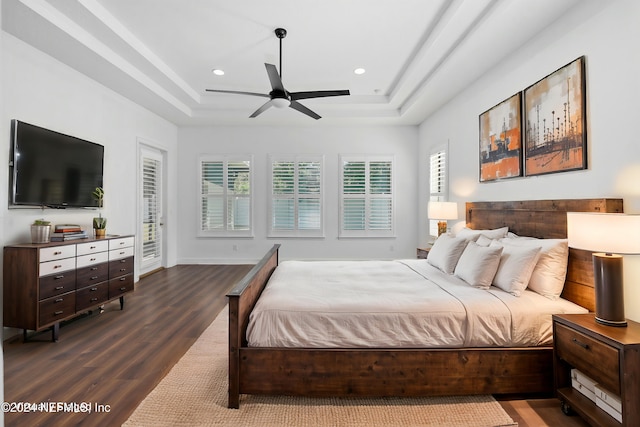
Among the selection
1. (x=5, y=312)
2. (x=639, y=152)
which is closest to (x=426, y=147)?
(x=639, y=152)

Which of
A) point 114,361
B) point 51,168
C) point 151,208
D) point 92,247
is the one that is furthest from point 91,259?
point 151,208

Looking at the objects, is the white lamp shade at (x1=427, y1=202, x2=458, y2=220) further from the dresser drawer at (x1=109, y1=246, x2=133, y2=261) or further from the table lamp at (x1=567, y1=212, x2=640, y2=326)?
the dresser drawer at (x1=109, y1=246, x2=133, y2=261)

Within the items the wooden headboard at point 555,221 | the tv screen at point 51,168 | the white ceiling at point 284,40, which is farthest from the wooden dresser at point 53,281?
the wooden headboard at point 555,221

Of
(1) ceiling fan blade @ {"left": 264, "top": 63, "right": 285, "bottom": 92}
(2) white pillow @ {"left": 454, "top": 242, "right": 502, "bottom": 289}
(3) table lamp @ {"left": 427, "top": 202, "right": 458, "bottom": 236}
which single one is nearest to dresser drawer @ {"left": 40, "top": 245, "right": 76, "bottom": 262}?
(1) ceiling fan blade @ {"left": 264, "top": 63, "right": 285, "bottom": 92}

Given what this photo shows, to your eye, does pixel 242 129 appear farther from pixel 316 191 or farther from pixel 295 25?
pixel 295 25

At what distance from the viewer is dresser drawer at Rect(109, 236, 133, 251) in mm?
3699

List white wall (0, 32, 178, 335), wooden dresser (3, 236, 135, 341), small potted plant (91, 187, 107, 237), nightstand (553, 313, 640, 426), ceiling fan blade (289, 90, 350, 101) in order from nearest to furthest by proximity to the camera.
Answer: nightstand (553, 313, 640, 426) → wooden dresser (3, 236, 135, 341) → white wall (0, 32, 178, 335) → ceiling fan blade (289, 90, 350, 101) → small potted plant (91, 187, 107, 237)

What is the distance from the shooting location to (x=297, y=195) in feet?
20.9

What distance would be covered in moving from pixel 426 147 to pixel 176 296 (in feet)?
15.6

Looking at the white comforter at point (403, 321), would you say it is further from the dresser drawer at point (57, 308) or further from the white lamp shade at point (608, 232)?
the dresser drawer at point (57, 308)

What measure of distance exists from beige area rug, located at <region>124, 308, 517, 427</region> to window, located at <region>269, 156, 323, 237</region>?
4.21m

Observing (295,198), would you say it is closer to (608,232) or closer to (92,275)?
(92,275)

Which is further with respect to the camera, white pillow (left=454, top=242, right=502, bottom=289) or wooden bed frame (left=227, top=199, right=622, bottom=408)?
white pillow (left=454, top=242, right=502, bottom=289)

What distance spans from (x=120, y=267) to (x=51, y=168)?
4.22 feet
